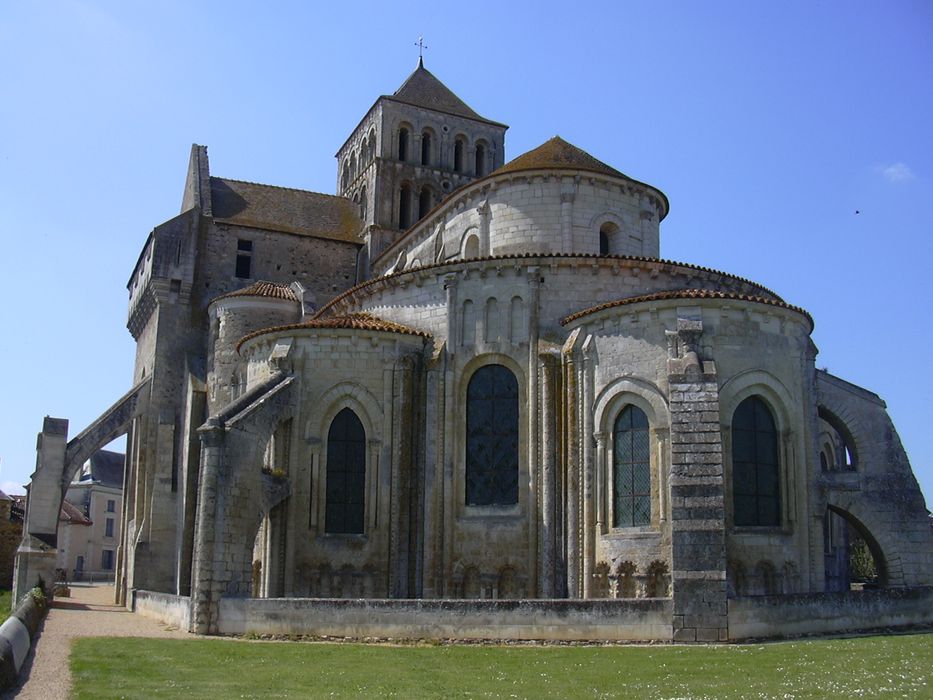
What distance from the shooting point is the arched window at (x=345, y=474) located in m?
24.0

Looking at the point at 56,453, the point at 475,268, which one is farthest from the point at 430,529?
the point at 56,453

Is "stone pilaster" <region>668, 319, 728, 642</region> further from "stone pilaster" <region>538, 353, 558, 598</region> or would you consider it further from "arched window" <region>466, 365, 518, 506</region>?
"arched window" <region>466, 365, 518, 506</region>

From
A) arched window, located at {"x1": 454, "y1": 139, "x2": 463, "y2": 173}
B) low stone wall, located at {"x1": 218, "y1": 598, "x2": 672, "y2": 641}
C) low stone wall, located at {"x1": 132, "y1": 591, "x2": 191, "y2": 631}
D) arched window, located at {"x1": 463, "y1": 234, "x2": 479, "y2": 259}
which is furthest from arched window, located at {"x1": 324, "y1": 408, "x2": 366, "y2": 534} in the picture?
arched window, located at {"x1": 454, "y1": 139, "x2": 463, "y2": 173}

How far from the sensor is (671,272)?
24.7 m

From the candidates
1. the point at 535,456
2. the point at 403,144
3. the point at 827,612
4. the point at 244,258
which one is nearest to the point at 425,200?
the point at 403,144

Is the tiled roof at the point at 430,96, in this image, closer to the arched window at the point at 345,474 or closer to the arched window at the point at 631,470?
the arched window at the point at 345,474

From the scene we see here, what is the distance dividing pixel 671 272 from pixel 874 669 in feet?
43.5

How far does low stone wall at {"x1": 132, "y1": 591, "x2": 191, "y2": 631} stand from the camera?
21188mm

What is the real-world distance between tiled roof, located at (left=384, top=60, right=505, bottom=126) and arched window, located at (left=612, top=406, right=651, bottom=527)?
2500 cm

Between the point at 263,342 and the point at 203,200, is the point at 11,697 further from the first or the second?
the point at 203,200

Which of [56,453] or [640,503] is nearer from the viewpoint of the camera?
[640,503]

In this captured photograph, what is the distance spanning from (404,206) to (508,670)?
29.8 meters

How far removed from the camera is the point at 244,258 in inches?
1462

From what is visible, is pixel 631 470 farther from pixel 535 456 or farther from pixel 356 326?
pixel 356 326
